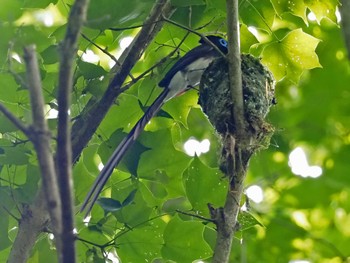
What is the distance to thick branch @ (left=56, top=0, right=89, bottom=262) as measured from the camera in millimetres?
1573

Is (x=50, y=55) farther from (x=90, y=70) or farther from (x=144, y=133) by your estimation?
(x=144, y=133)

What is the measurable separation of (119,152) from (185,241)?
1.59ft

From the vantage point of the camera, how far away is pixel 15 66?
10.1 ft

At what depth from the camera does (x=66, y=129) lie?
1.61 m

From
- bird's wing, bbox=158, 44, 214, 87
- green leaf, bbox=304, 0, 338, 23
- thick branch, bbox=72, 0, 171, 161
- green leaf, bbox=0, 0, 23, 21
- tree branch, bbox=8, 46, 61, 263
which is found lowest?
tree branch, bbox=8, 46, 61, 263


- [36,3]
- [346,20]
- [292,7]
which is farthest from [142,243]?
[346,20]

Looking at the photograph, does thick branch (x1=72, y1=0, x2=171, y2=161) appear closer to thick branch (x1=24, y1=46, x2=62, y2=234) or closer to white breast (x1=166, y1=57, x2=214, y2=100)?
white breast (x1=166, y1=57, x2=214, y2=100)

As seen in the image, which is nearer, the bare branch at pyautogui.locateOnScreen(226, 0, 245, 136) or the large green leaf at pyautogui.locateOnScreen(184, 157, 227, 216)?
the bare branch at pyautogui.locateOnScreen(226, 0, 245, 136)

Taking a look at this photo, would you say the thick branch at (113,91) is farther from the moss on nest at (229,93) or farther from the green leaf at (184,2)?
the moss on nest at (229,93)

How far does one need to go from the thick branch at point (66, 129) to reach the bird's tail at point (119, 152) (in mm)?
1413

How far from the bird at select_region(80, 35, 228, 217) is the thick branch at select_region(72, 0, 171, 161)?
162 millimetres

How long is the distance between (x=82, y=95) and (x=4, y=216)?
627mm

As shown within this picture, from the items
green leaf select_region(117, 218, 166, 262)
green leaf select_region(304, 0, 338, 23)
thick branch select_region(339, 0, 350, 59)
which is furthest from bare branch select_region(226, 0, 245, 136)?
thick branch select_region(339, 0, 350, 59)

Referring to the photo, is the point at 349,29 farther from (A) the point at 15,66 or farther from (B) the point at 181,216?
(B) the point at 181,216
